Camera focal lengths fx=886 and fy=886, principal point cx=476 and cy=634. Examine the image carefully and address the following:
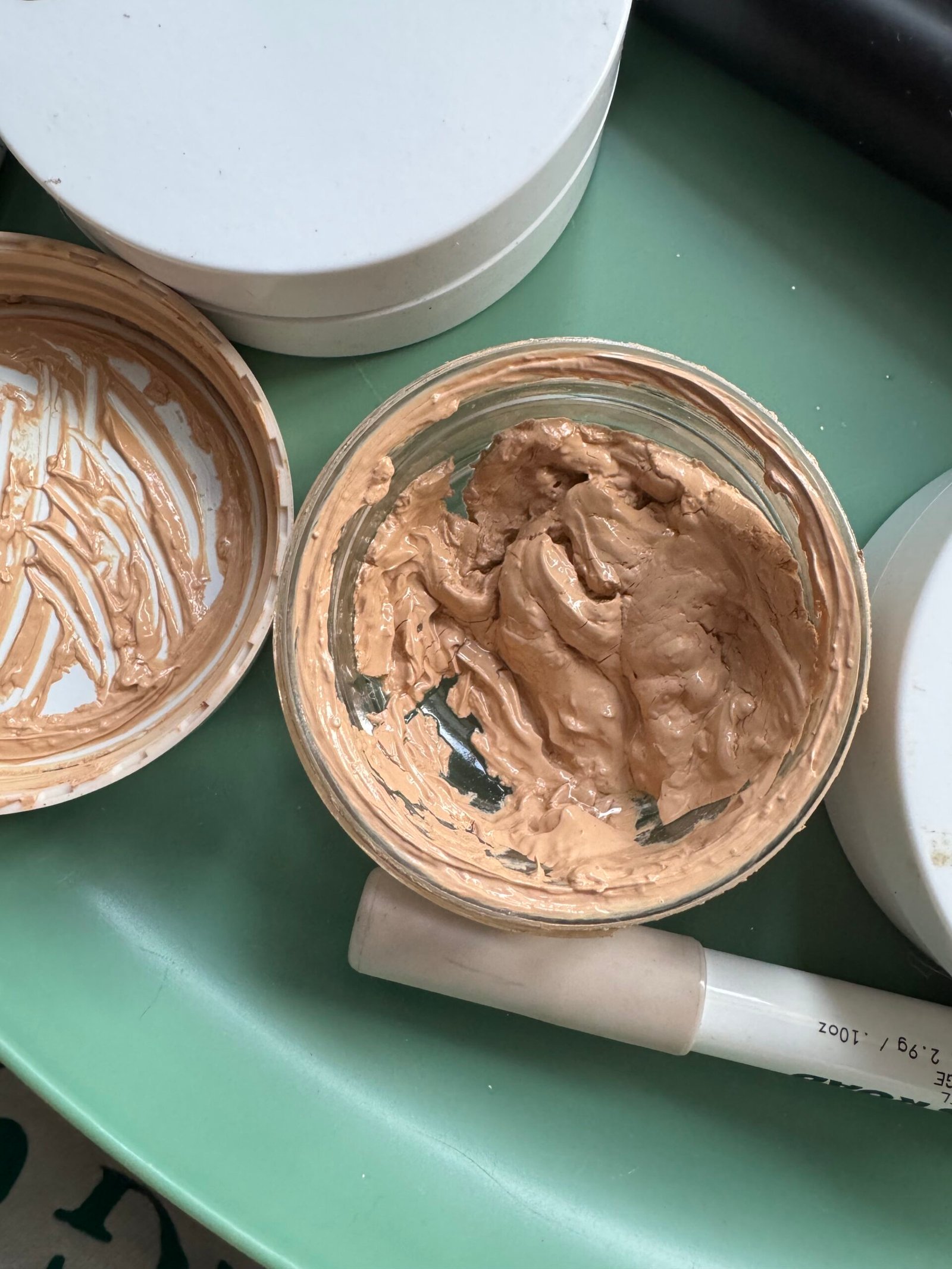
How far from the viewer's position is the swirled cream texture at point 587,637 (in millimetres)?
715

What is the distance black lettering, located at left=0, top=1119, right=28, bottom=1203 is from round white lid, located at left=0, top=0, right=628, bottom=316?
105 cm

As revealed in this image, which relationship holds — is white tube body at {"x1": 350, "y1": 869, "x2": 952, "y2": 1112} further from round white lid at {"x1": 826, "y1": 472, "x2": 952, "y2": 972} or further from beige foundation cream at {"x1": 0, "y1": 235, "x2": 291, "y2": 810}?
beige foundation cream at {"x1": 0, "y1": 235, "x2": 291, "y2": 810}

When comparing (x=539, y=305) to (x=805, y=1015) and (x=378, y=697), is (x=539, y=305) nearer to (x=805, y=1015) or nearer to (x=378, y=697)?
(x=378, y=697)

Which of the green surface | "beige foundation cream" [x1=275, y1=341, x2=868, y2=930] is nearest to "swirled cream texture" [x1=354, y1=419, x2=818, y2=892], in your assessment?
"beige foundation cream" [x1=275, y1=341, x2=868, y2=930]

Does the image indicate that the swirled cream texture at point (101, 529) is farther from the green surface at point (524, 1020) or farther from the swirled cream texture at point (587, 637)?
the swirled cream texture at point (587, 637)

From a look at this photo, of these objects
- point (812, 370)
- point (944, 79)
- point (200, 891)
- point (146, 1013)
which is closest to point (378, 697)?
→ point (200, 891)

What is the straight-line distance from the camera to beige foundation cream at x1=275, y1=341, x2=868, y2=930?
665 millimetres

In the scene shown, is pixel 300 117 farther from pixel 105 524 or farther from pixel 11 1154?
pixel 11 1154

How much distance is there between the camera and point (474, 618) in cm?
78

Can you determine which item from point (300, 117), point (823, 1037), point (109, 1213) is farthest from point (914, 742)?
point (109, 1213)

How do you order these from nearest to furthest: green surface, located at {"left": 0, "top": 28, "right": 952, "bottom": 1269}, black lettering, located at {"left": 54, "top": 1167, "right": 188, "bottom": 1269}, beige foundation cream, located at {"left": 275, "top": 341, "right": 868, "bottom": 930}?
beige foundation cream, located at {"left": 275, "top": 341, "right": 868, "bottom": 930}, green surface, located at {"left": 0, "top": 28, "right": 952, "bottom": 1269}, black lettering, located at {"left": 54, "top": 1167, "right": 188, "bottom": 1269}

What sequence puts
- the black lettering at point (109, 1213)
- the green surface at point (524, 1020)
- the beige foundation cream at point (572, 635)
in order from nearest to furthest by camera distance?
the beige foundation cream at point (572, 635) < the green surface at point (524, 1020) < the black lettering at point (109, 1213)

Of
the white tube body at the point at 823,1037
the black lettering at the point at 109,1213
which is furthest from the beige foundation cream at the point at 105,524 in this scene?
the black lettering at the point at 109,1213

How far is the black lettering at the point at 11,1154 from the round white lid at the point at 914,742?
1057 millimetres
